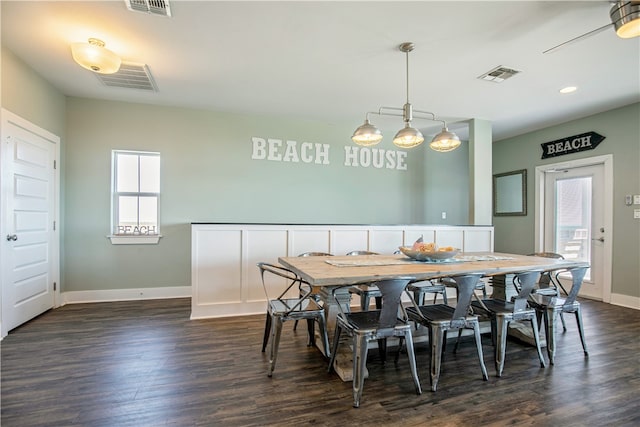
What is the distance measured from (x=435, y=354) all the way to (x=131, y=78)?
4078mm

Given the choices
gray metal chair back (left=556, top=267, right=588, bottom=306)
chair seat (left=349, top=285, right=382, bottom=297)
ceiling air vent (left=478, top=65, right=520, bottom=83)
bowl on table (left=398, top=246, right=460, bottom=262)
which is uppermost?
ceiling air vent (left=478, top=65, right=520, bottom=83)

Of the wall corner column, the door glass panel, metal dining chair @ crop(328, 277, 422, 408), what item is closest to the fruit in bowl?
metal dining chair @ crop(328, 277, 422, 408)

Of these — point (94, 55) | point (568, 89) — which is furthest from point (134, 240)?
point (568, 89)

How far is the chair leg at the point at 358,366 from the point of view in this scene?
196 centimetres

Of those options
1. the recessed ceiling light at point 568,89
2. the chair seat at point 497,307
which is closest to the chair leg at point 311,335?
the chair seat at point 497,307

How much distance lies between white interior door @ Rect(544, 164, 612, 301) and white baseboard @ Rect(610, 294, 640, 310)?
0.15m

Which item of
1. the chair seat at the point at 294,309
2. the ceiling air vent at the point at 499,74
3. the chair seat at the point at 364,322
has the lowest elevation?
the chair seat at the point at 294,309

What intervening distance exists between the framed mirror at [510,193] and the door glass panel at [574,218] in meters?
0.56

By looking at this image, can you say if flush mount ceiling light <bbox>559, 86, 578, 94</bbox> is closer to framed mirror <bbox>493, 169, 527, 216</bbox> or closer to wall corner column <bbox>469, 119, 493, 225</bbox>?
wall corner column <bbox>469, 119, 493, 225</bbox>

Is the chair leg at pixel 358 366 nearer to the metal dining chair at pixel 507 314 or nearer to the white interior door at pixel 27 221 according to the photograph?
the metal dining chair at pixel 507 314

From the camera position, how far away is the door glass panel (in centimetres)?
480

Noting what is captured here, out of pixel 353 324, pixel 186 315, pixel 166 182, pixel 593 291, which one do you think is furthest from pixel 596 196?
pixel 166 182

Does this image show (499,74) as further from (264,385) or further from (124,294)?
(124,294)

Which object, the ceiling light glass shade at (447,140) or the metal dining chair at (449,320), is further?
the ceiling light glass shade at (447,140)
